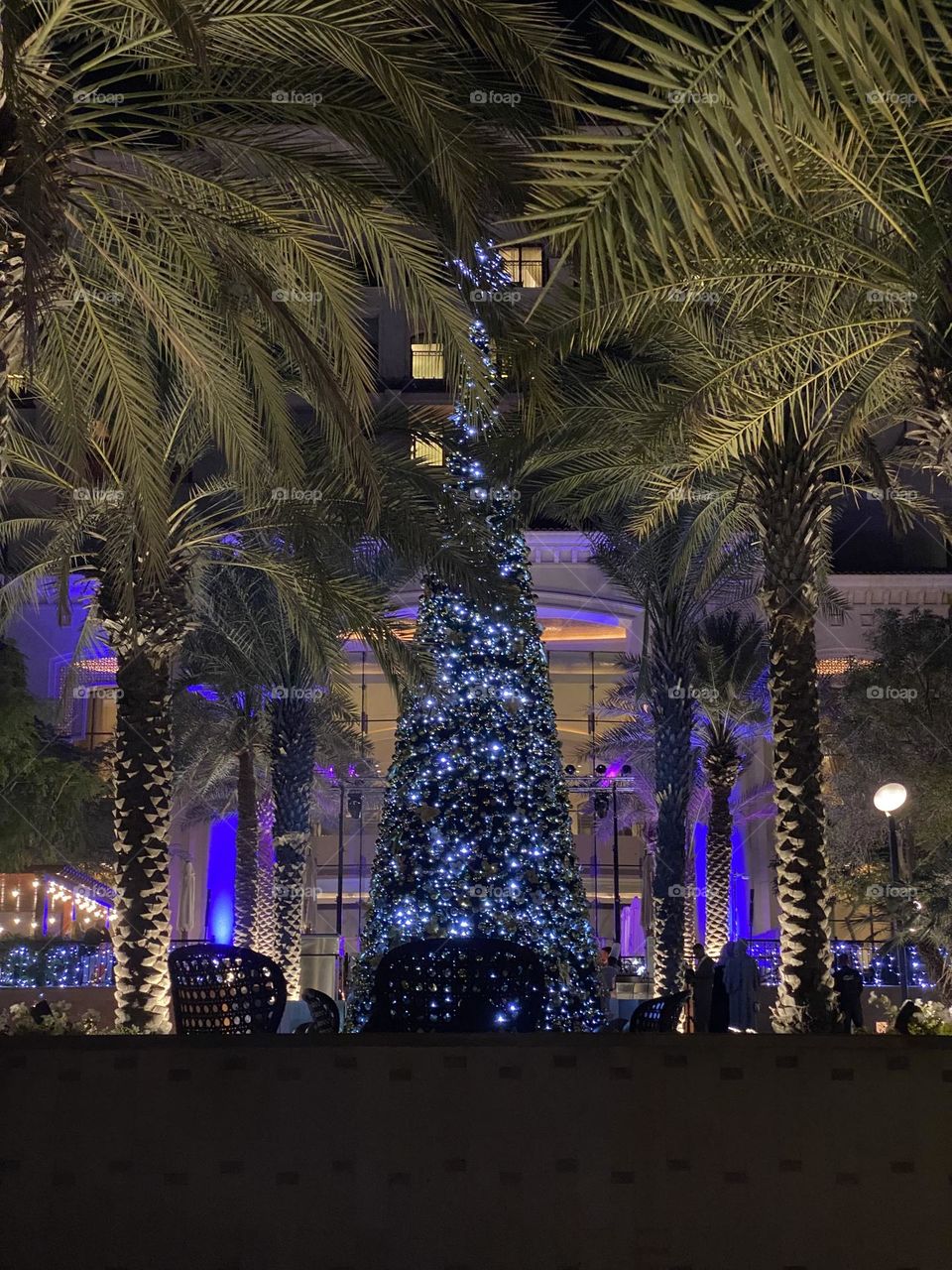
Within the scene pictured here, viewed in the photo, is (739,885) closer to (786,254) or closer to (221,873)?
(221,873)

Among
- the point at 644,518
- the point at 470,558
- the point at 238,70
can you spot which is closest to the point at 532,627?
the point at 470,558

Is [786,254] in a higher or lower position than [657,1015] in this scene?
higher

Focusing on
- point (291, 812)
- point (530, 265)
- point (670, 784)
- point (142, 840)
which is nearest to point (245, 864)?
point (291, 812)

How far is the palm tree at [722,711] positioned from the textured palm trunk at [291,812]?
8.08 meters

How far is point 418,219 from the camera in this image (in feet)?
30.2

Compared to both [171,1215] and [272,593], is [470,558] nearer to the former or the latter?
[171,1215]

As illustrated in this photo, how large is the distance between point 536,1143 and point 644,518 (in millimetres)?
9628

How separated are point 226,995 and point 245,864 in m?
21.2

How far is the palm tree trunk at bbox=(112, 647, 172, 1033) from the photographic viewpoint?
40.3ft

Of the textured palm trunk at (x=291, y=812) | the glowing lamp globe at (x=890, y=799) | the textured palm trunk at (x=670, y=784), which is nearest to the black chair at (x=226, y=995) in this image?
the glowing lamp globe at (x=890, y=799)

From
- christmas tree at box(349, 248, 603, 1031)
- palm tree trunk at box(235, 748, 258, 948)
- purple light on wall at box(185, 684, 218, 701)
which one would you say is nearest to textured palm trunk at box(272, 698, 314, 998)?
palm tree trunk at box(235, 748, 258, 948)

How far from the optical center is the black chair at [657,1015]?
8.59m

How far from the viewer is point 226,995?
21.1ft

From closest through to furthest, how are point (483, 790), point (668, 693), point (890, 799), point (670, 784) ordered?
point (483, 790) < point (890, 799) < point (668, 693) < point (670, 784)
